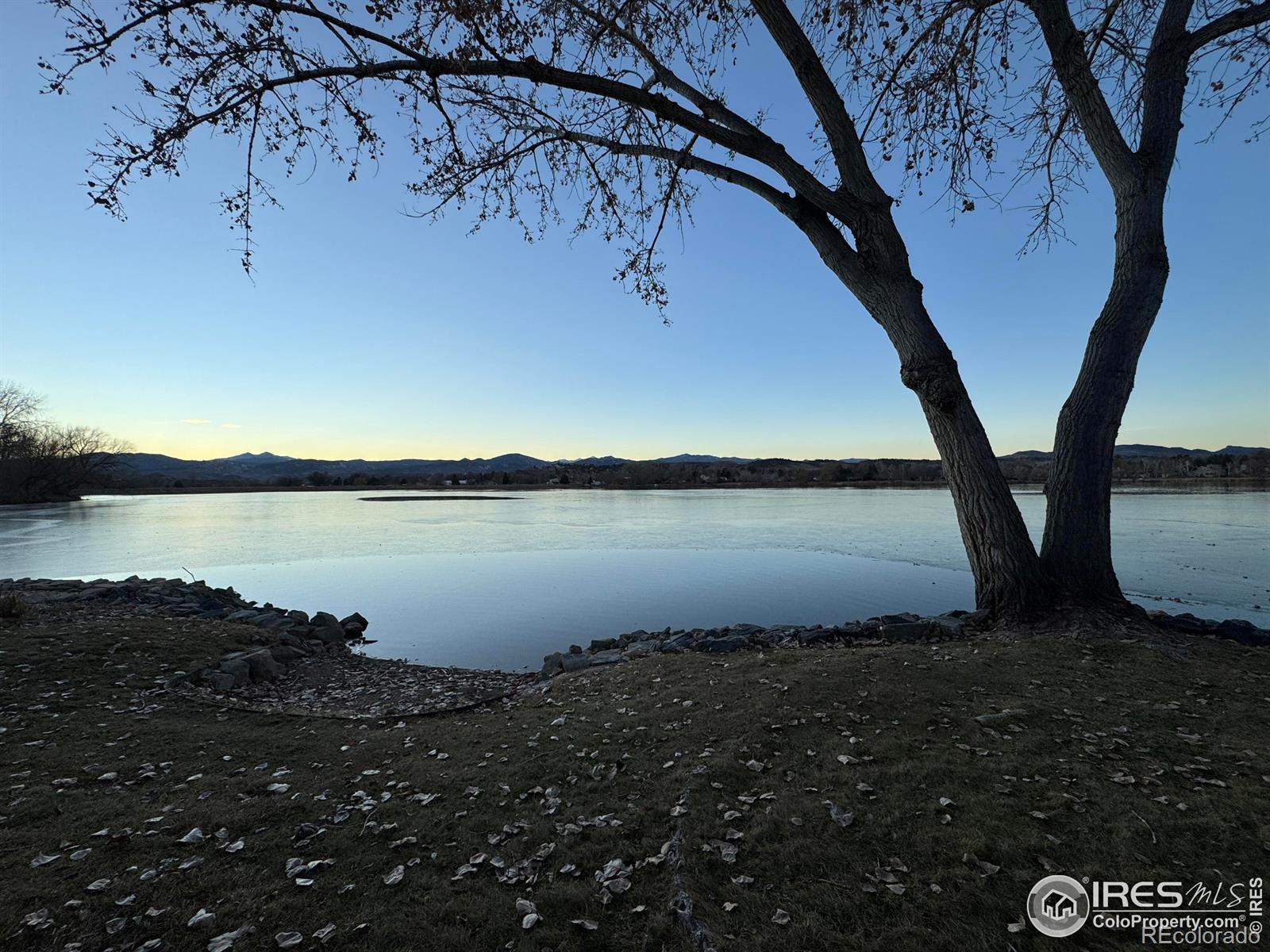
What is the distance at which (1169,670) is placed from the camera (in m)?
5.19

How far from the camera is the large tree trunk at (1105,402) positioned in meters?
6.85

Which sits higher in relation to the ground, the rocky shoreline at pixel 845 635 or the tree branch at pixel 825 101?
the tree branch at pixel 825 101

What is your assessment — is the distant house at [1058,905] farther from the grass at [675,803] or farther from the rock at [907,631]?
the rock at [907,631]

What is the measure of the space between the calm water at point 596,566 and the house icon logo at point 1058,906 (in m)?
8.23

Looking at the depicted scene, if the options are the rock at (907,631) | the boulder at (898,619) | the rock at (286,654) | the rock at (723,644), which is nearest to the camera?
the rock at (907,631)

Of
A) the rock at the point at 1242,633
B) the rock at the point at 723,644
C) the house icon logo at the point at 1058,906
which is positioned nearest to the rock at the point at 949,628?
the rock at the point at 723,644

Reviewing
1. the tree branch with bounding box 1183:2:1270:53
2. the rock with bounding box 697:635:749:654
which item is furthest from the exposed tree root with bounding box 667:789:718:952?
the tree branch with bounding box 1183:2:1270:53

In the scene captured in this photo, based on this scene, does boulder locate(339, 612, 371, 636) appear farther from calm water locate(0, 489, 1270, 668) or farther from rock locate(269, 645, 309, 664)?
rock locate(269, 645, 309, 664)

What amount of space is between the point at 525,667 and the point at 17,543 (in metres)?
30.0

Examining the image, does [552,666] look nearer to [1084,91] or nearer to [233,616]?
[233,616]

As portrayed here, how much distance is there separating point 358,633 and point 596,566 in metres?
9.39

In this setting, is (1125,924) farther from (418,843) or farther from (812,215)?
(812,215)

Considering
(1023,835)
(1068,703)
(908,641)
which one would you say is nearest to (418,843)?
(1023,835)

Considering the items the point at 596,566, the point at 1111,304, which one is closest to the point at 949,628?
the point at 1111,304
